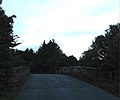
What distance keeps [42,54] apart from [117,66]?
213 feet

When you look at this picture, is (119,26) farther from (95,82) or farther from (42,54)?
(42,54)

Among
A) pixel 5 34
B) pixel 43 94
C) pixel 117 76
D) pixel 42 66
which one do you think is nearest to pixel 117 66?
pixel 117 76

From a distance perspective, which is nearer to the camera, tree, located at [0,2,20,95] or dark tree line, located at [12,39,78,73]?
tree, located at [0,2,20,95]

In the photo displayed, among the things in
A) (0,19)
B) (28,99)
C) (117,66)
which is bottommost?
(28,99)

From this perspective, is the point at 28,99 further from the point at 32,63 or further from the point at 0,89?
the point at 32,63

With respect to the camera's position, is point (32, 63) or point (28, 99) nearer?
point (28, 99)

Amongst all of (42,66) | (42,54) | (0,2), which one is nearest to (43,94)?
(0,2)

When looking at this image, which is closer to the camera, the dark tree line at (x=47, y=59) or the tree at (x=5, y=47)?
the tree at (x=5, y=47)

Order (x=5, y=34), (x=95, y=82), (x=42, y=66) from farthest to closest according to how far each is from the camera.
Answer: (x=42, y=66) → (x=95, y=82) → (x=5, y=34)

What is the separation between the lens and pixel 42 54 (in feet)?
310

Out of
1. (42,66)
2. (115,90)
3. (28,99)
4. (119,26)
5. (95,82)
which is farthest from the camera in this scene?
(42,66)

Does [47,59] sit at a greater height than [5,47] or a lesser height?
greater

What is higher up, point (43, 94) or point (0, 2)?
point (0, 2)

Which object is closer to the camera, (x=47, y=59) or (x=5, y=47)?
(x=5, y=47)
